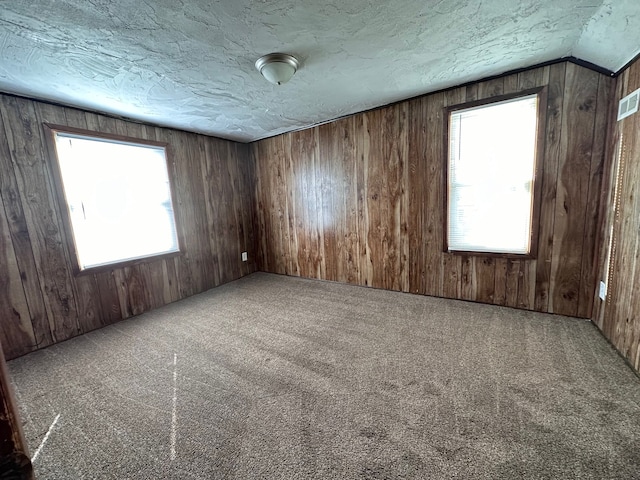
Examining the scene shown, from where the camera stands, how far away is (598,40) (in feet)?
5.74

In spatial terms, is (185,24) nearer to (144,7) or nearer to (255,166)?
(144,7)

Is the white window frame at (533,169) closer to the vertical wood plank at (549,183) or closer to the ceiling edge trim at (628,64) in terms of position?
the vertical wood plank at (549,183)

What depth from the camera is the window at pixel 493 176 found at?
233 centimetres

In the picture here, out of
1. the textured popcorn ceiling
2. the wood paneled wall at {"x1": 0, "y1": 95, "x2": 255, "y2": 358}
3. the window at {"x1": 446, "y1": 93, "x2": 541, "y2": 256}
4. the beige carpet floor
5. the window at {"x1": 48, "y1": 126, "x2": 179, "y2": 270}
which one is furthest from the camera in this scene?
the window at {"x1": 48, "y1": 126, "x2": 179, "y2": 270}

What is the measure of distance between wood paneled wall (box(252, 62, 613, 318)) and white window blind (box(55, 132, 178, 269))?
4.81ft

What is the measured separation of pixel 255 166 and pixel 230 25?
106 inches

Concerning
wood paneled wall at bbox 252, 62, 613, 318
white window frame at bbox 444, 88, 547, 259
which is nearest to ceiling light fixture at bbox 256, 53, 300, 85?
wood paneled wall at bbox 252, 62, 613, 318

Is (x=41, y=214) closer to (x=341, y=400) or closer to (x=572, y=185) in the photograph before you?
(x=341, y=400)

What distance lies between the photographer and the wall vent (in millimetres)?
1730

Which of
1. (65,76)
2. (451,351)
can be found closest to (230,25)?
(65,76)

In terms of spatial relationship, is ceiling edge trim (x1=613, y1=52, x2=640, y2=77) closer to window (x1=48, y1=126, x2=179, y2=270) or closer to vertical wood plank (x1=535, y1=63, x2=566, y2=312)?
vertical wood plank (x1=535, y1=63, x2=566, y2=312)

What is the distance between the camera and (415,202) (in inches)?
114

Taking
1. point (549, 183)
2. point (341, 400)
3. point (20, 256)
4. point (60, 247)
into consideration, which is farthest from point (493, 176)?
point (20, 256)

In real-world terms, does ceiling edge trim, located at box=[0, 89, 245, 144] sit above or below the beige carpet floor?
above
